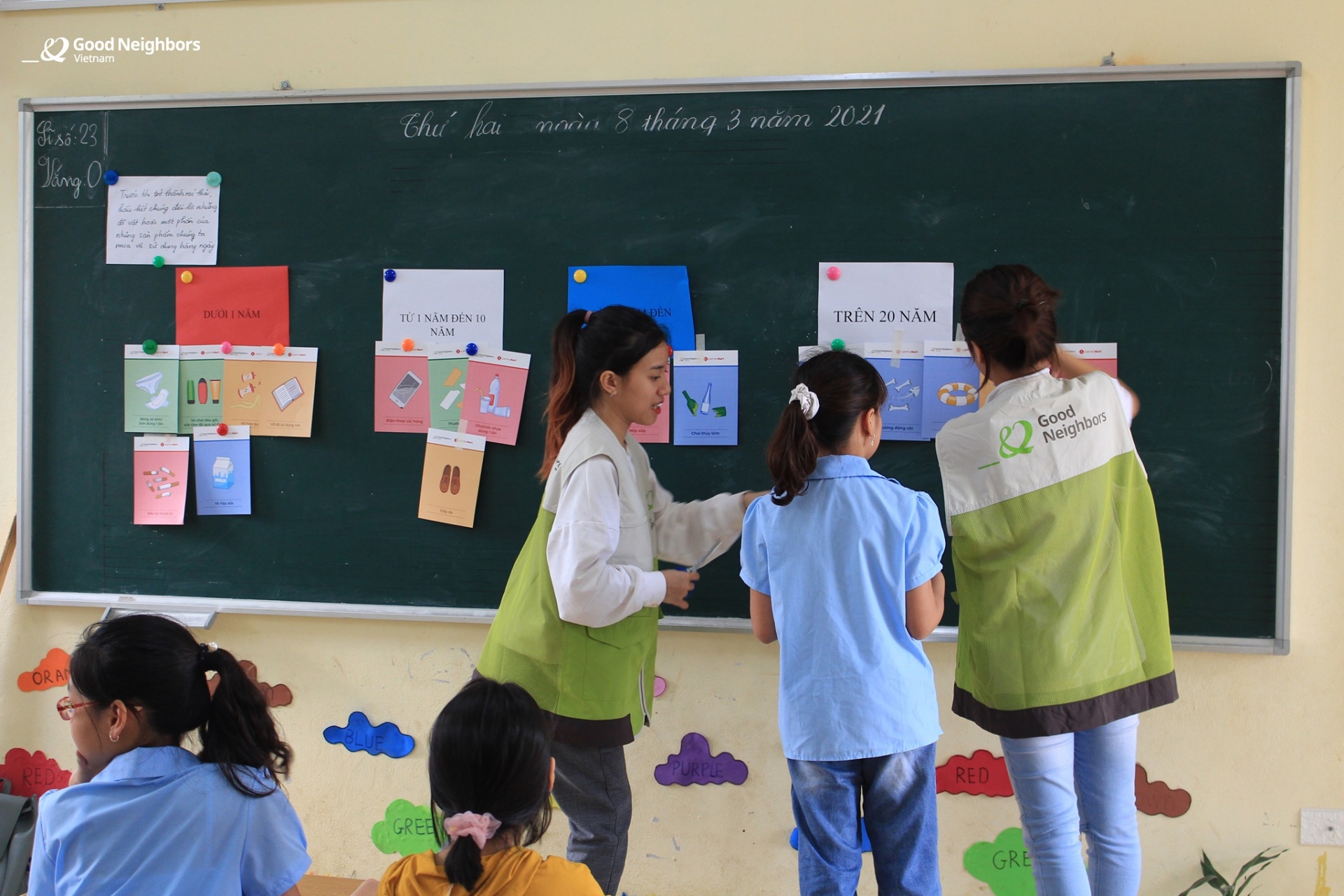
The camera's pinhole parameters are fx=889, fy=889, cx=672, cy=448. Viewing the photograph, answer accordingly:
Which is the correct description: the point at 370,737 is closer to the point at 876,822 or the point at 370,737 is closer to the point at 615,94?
the point at 876,822

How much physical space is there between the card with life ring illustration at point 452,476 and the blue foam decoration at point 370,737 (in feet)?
1.91

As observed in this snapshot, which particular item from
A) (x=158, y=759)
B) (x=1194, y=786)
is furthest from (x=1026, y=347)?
(x=158, y=759)

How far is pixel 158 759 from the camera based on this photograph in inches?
49.5

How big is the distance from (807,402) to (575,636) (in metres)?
0.64

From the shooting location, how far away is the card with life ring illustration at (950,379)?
2055 millimetres

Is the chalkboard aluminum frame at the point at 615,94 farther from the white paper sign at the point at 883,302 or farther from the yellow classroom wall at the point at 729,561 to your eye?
the white paper sign at the point at 883,302

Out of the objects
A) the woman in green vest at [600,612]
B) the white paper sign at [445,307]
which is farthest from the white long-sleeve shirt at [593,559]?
the white paper sign at [445,307]

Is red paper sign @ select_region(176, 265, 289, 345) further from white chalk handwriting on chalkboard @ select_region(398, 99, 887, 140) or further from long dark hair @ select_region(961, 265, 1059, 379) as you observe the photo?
long dark hair @ select_region(961, 265, 1059, 379)

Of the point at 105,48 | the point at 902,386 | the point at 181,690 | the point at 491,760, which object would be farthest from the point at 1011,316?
the point at 105,48

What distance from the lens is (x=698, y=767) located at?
2230mm

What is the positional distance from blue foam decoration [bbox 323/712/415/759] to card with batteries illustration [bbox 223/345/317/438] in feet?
2.54

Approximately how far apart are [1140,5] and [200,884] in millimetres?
2490

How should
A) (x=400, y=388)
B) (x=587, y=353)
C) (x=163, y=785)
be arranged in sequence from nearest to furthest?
1. (x=163, y=785)
2. (x=587, y=353)
3. (x=400, y=388)

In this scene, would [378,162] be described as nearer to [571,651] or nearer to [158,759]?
[571,651]
